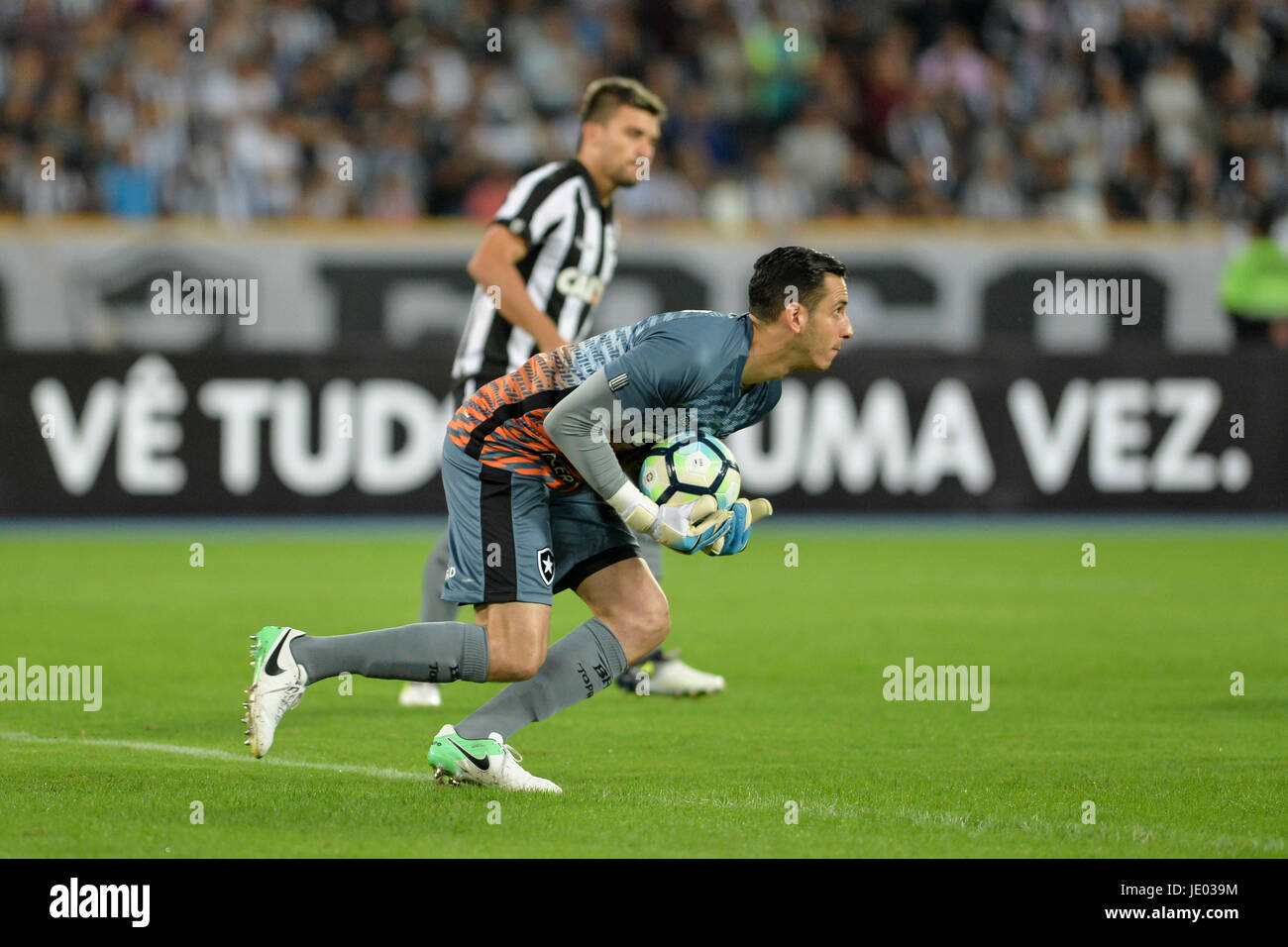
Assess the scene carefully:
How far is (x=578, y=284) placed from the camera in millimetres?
8414

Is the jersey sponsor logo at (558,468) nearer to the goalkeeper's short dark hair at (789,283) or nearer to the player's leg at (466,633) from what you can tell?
the player's leg at (466,633)

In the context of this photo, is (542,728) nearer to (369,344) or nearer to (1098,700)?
(1098,700)

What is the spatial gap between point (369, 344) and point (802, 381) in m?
3.65

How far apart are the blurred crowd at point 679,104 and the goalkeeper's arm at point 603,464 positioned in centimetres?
1298

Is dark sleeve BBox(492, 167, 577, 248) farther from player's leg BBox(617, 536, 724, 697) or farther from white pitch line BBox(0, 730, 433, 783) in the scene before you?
white pitch line BBox(0, 730, 433, 783)

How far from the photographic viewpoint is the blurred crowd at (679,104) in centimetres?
1788

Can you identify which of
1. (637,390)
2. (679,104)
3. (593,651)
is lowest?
(593,651)

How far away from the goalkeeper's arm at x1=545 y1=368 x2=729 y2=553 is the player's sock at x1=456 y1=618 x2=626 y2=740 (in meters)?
0.57

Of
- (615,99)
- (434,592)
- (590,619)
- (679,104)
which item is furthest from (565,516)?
(679,104)

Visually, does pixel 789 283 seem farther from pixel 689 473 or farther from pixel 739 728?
pixel 739 728

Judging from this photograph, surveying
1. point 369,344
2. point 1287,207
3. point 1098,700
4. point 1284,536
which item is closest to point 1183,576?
point 1284,536

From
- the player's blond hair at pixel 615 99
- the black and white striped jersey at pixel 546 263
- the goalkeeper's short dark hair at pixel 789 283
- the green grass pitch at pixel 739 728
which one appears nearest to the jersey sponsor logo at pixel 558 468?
the goalkeeper's short dark hair at pixel 789 283

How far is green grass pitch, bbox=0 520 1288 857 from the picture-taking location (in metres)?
5.37

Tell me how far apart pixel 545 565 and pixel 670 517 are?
616 mm
